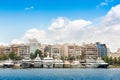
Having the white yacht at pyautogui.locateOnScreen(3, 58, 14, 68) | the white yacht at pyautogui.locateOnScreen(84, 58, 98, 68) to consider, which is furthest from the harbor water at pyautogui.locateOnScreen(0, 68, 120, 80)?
the white yacht at pyautogui.locateOnScreen(84, 58, 98, 68)

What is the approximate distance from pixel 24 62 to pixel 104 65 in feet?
116

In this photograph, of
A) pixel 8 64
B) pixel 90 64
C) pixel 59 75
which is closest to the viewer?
pixel 59 75

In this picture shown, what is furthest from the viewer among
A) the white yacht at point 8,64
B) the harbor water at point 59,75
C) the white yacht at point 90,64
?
the white yacht at point 90,64

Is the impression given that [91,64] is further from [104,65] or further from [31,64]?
[31,64]

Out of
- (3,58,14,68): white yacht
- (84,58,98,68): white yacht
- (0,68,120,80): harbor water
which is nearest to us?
(0,68,120,80): harbor water

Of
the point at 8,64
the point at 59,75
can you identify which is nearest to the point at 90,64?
the point at 8,64

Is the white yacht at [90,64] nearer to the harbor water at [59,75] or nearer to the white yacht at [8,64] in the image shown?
the white yacht at [8,64]

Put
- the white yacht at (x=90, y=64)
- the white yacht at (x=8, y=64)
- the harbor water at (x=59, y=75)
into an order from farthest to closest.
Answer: the white yacht at (x=90, y=64) < the white yacht at (x=8, y=64) < the harbor water at (x=59, y=75)

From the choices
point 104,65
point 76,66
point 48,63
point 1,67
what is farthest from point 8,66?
point 104,65

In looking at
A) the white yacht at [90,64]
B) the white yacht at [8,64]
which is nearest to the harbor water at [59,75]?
Answer: the white yacht at [8,64]

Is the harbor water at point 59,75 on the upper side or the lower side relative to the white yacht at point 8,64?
lower

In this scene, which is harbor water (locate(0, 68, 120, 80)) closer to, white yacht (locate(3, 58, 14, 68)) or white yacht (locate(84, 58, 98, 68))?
white yacht (locate(3, 58, 14, 68))

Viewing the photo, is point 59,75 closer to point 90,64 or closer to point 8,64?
point 8,64

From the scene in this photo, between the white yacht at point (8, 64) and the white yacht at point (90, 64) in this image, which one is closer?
the white yacht at point (8, 64)
